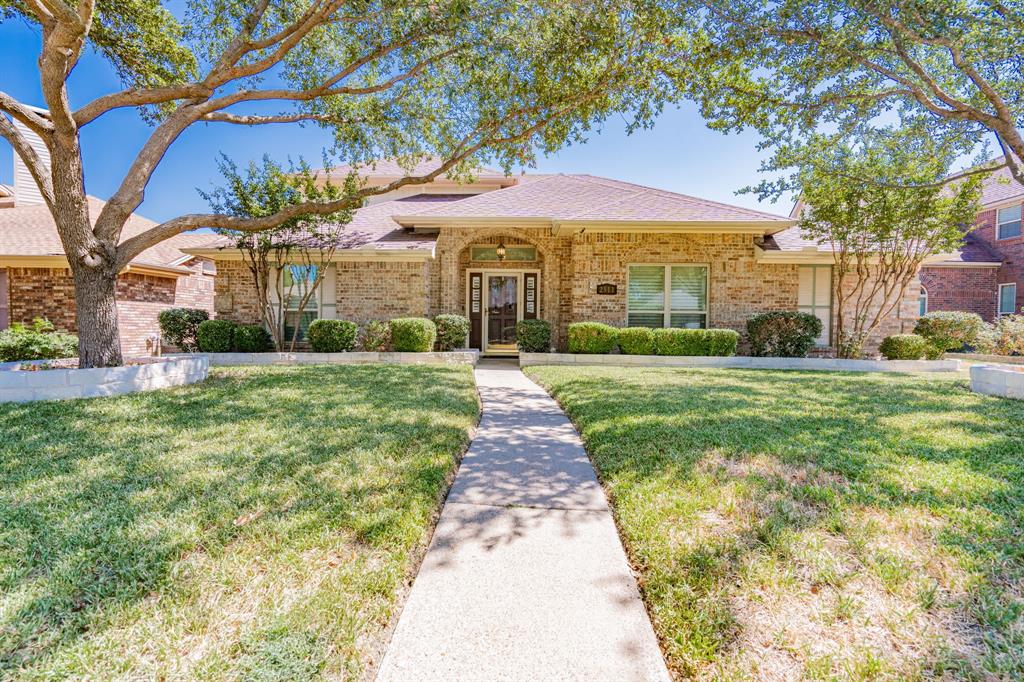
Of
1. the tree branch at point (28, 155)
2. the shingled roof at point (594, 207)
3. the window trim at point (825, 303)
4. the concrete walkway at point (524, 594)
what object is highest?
the shingled roof at point (594, 207)

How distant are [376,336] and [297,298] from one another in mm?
2860

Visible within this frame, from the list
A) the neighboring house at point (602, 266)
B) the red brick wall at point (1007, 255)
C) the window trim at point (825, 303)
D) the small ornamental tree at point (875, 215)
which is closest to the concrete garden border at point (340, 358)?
the neighboring house at point (602, 266)

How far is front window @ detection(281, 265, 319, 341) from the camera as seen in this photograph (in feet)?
37.6

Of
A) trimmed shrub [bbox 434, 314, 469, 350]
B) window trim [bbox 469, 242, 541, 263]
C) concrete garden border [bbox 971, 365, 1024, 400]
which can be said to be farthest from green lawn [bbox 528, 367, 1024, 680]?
window trim [bbox 469, 242, 541, 263]

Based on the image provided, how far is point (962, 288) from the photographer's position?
53.4 feet

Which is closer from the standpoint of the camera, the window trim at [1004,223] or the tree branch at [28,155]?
the tree branch at [28,155]

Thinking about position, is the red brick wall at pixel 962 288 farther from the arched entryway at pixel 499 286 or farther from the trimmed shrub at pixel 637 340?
the arched entryway at pixel 499 286

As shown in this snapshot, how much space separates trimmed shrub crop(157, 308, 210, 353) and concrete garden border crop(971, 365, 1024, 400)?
1517 cm

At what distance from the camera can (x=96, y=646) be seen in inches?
60.1

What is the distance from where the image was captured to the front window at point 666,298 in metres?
11.5

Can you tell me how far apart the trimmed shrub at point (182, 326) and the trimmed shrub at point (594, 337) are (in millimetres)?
9156

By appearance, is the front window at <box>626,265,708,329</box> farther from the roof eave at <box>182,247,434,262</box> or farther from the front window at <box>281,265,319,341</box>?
the front window at <box>281,265,319,341</box>

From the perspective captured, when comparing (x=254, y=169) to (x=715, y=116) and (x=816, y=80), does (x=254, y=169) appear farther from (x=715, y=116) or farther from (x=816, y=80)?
(x=816, y=80)

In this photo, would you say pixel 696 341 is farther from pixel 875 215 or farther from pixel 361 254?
pixel 361 254
